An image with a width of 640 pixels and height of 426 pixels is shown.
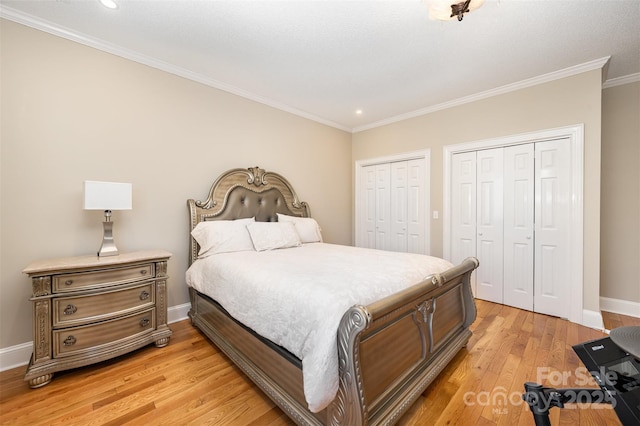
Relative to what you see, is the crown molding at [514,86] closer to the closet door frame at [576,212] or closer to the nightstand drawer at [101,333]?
the closet door frame at [576,212]

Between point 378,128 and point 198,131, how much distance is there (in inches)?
114

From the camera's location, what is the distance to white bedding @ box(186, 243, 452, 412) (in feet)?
4.08

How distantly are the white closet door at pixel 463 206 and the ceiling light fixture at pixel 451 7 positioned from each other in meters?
2.21

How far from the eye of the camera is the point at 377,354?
4.58ft

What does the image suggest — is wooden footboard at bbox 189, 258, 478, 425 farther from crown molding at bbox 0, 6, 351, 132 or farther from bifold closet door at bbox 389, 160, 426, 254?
crown molding at bbox 0, 6, 351, 132

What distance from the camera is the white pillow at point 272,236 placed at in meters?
2.81

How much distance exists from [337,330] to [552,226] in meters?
3.06

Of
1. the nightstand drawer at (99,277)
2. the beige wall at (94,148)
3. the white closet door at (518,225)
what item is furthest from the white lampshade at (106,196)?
the white closet door at (518,225)

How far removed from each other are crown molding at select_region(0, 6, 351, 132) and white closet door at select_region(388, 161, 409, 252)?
198 centimetres

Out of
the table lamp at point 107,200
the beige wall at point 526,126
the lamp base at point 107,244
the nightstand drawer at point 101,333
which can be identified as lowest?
the nightstand drawer at point 101,333

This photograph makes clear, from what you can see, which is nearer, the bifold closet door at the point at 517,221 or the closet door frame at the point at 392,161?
the bifold closet door at the point at 517,221

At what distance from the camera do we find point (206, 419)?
1518 mm

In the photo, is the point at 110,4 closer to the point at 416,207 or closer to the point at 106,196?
the point at 106,196

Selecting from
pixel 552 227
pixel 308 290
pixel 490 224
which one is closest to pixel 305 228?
pixel 308 290
